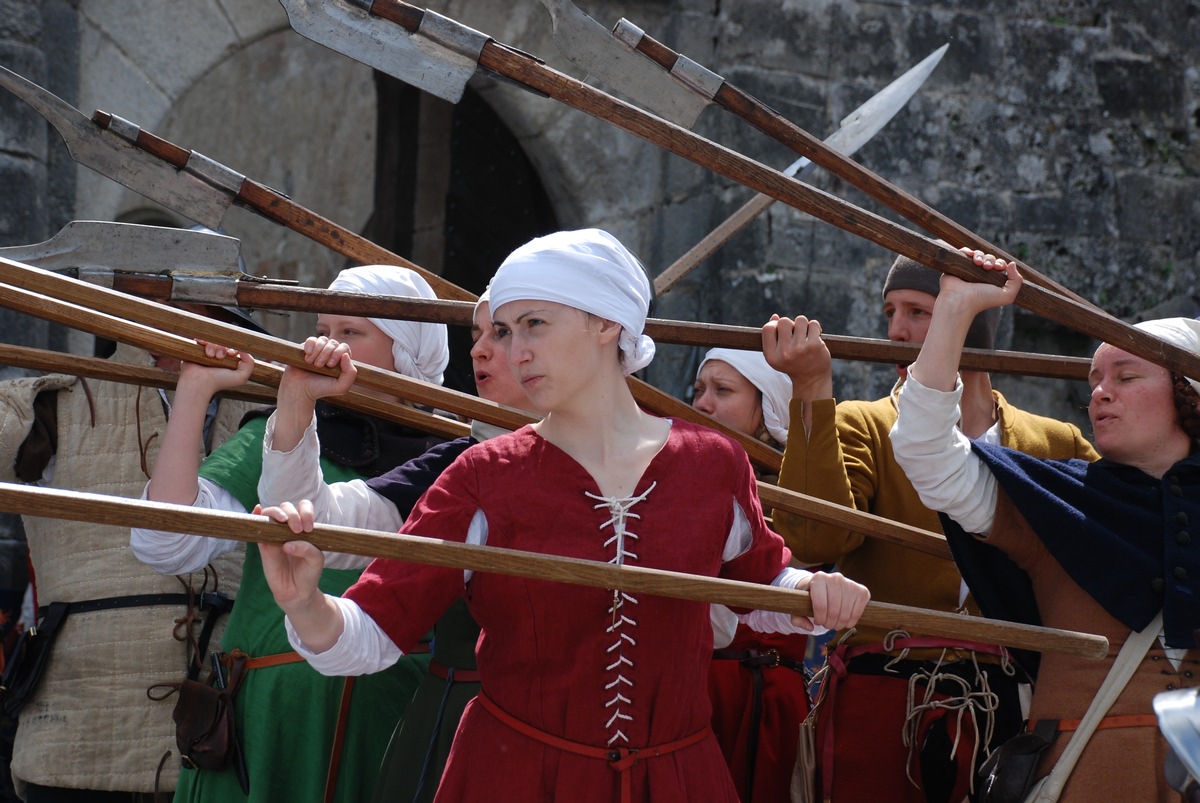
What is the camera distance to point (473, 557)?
2068 millimetres

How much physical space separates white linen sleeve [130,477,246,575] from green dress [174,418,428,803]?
0.04 meters

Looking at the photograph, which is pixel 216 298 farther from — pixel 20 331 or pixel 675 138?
pixel 20 331

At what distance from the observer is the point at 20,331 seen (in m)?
4.36

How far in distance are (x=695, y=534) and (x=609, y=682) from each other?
0.27 meters

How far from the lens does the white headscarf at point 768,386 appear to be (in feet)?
12.6

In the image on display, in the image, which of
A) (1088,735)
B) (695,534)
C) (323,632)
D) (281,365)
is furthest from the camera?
(281,365)

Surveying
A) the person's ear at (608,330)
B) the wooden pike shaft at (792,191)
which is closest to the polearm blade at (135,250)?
the wooden pike shaft at (792,191)

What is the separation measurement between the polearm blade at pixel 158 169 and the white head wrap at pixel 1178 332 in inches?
68.7

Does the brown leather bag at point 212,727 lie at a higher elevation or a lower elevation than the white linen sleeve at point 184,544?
lower

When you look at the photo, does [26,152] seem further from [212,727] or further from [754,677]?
[754,677]

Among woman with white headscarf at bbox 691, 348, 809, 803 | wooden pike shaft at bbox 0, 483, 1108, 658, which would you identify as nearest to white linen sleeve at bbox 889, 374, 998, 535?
wooden pike shaft at bbox 0, 483, 1108, 658

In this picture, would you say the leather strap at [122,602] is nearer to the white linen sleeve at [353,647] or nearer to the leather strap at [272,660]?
the leather strap at [272,660]

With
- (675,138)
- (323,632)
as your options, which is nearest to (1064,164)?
(675,138)

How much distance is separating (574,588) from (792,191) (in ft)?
3.29
